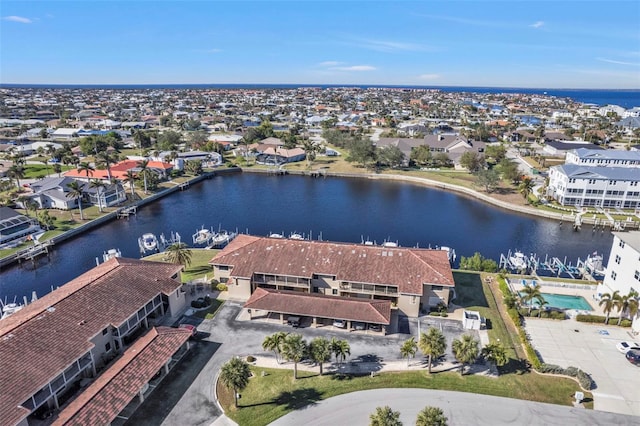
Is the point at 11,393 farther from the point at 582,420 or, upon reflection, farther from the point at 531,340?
the point at 531,340

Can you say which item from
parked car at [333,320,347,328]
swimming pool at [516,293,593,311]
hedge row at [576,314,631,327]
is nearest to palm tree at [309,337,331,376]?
parked car at [333,320,347,328]

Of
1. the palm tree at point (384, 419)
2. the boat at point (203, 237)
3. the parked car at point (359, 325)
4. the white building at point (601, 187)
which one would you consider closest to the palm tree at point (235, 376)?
the palm tree at point (384, 419)

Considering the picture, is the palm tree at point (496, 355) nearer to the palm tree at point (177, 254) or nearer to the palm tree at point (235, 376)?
the palm tree at point (235, 376)

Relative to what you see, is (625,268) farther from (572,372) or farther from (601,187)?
(601,187)

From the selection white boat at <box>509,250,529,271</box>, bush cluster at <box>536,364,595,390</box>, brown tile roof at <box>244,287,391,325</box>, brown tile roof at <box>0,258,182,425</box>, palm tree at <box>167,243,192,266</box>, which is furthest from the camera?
white boat at <box>509,250,529,271</box>

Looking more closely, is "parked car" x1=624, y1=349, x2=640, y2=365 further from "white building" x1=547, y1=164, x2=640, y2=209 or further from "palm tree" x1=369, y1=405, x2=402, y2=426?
"white building" x1=547, y1=164, x2=640, y2=209
